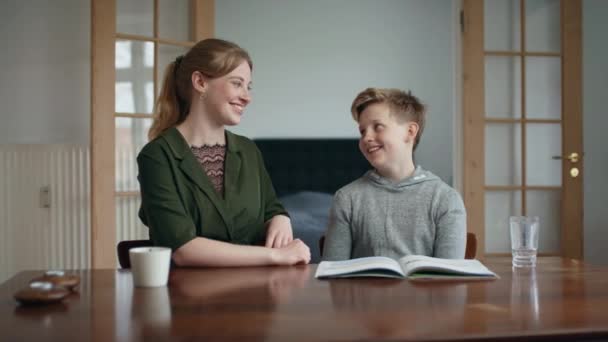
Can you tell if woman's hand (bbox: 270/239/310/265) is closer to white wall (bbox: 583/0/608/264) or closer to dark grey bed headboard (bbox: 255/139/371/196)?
white wall (bbox: 583/0/608/264)

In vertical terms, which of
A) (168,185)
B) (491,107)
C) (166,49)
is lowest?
(168,185)

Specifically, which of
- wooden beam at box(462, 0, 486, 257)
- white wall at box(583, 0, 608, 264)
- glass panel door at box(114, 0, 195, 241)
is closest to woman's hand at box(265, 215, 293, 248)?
glass panel door at box(114, 0, 195, 241)

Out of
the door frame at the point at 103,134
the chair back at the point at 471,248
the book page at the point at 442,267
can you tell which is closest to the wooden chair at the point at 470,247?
the chair back at the point at 471,248

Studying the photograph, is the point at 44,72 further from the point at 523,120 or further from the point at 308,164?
the point at 523,120

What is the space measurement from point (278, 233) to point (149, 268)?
0.50 meters

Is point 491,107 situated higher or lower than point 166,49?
lower

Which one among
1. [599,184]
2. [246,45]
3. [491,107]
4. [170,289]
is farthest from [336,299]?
[246,45]

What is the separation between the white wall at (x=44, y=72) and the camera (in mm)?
3551

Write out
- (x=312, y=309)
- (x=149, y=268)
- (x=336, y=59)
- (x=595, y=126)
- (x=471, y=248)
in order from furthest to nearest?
(x=336, y=59) → (x=595, y=126) → (x=471, y=248) → (x=149, y=268) → (x=312, y=309)

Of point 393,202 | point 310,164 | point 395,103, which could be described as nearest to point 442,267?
point 393,202

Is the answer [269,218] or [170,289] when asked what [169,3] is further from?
[170,289]

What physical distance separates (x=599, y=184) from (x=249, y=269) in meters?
3.11

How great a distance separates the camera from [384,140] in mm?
1772

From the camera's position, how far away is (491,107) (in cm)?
368
